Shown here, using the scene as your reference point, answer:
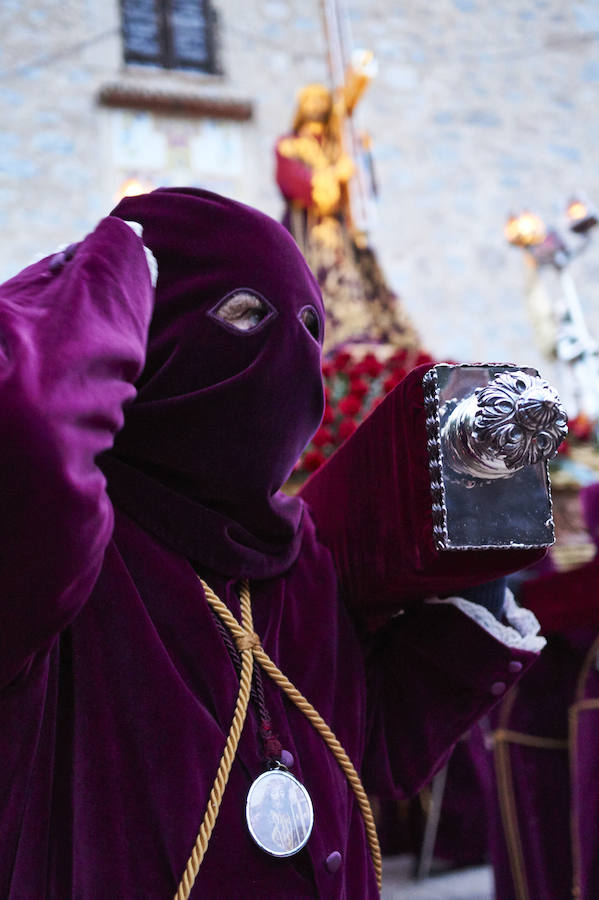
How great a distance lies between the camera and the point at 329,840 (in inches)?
39.8

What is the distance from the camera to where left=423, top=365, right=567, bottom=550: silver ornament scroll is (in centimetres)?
91

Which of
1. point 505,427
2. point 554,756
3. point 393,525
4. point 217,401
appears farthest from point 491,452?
point 554,756

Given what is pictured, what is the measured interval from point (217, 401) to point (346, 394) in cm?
170

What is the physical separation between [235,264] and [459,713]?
705 mm

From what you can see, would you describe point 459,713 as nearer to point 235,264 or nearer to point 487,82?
point 235,264

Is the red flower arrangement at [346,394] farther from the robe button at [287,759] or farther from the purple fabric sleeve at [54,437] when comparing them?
the purple fabric sleeve at [54,437]

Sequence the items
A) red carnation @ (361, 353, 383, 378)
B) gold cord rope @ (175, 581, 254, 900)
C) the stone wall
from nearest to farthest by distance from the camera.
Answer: gold cord rope @ (175, 581, 254, 900) → red carnation @ (361, 353, 383, 378) → the stone wall

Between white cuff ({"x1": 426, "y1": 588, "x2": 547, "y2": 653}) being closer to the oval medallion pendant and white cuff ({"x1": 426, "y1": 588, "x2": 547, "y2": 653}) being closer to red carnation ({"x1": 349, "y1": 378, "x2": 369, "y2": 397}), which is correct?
the oval medallion pendant

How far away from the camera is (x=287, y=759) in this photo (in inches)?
39.6

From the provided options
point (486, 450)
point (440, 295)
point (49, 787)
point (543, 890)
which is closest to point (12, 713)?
point (49, 787)

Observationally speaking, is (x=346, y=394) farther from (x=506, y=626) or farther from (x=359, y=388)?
(x=506, y=626)

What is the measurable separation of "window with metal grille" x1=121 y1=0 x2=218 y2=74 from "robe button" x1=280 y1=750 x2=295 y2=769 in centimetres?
612

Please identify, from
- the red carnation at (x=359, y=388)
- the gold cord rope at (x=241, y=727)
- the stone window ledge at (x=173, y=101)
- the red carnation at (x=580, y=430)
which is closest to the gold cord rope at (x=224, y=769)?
the gold cord rope at (x=241, y=727)

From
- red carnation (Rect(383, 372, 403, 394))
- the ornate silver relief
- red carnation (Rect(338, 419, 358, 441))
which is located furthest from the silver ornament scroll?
red carnation (Rect(383, 372, 403, 394))
